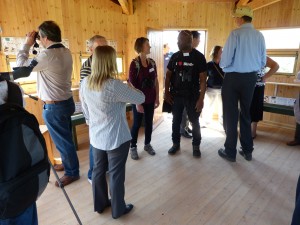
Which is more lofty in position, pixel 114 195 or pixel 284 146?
pixel 114 195

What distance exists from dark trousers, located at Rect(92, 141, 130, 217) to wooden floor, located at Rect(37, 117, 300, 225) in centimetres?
12

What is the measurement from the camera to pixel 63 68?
2092mm

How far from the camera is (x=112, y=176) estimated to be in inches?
68.7

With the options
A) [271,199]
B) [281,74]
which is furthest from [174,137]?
[281,74]

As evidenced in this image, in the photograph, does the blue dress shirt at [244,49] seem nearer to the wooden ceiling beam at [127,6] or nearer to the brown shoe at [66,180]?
the brown shoe at [66,180]

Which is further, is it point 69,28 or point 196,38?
point 69,28

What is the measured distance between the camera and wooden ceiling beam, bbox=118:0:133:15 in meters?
4.00

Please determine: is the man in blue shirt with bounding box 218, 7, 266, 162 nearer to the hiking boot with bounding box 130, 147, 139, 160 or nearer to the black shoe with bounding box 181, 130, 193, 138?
the black shoe with bounding box 181, 130, 193, 138

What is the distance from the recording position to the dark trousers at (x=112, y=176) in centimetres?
169

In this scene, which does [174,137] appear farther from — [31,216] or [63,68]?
[31,216]

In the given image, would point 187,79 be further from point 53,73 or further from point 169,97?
point 53,73

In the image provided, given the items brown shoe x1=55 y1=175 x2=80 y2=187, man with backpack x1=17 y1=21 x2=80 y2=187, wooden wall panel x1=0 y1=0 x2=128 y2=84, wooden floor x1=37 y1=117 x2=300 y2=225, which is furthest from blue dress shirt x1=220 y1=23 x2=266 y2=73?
wooden wall panel x1=0 y1=0 x2=128 y2=84

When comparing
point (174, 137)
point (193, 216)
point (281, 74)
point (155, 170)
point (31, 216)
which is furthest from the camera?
point (281, 74)

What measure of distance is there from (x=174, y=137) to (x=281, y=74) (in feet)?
8.41
